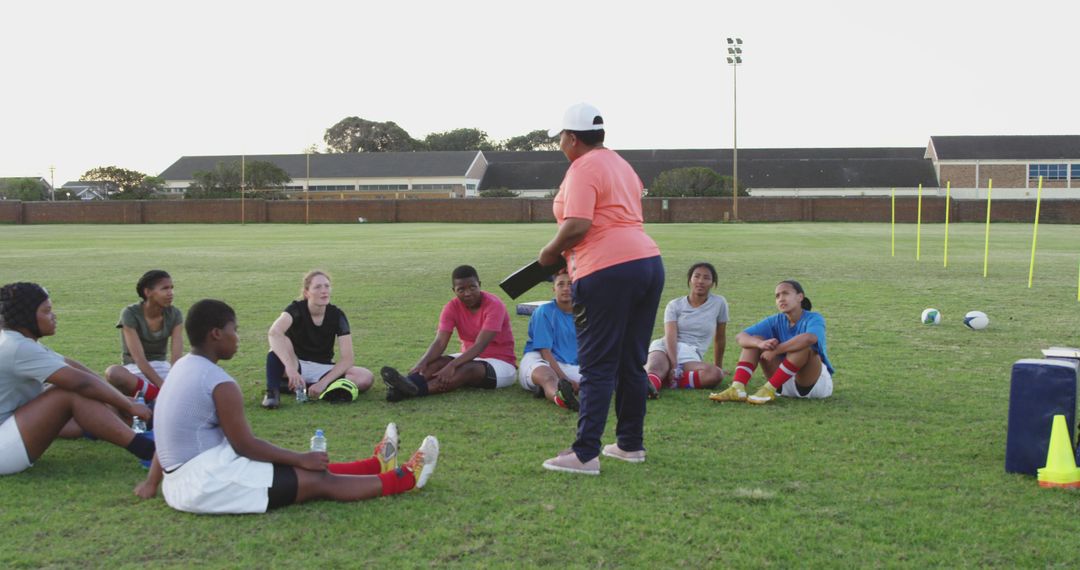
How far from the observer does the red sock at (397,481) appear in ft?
17.4

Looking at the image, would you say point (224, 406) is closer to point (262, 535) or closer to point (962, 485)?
point (262, 535)

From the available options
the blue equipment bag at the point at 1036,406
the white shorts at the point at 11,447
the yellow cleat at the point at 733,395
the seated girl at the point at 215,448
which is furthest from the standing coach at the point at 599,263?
the white shorts at the point at 11,447

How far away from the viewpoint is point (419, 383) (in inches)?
322

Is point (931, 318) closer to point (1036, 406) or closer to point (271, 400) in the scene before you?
point (1036, 406)

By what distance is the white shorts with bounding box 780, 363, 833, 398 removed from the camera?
26.1 ft

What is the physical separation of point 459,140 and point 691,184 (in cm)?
5646

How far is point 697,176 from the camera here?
7794 centimetres

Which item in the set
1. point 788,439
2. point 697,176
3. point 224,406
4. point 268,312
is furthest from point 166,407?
point 697,176

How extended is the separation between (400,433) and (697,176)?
72958 mm

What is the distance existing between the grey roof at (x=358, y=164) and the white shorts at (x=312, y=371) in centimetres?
8733

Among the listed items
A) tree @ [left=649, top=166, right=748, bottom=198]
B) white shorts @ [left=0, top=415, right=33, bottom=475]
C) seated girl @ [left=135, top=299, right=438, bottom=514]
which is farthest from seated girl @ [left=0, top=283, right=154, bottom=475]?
tree @ [left=649, top=166, right=748, bottom=198]

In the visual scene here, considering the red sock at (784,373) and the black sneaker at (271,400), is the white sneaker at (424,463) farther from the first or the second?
the red sock at (784,373)

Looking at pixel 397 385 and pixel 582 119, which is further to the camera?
pixel 397 385

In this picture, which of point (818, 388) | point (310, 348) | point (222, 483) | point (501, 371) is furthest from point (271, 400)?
point (818, 388)
